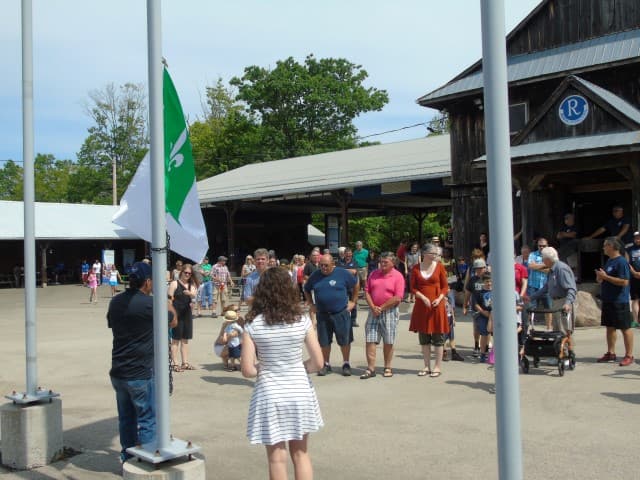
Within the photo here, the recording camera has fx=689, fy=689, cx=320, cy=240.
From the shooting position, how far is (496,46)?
2.70m

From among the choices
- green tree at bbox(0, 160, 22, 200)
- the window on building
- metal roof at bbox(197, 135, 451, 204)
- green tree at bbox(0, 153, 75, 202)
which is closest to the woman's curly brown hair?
the window on building

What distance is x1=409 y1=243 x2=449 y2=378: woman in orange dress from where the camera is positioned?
9.57 metres

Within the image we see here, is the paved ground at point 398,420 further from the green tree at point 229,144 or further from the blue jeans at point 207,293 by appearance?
the green tree at point 229,144

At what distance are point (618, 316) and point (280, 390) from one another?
6.66 meters

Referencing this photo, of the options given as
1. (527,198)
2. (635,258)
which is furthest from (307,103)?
(635,258)

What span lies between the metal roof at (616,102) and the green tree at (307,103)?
41.0 metres

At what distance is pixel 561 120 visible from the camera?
16.3 metres

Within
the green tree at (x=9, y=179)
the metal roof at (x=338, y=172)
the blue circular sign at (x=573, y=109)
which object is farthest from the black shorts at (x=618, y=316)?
the green tree at (x=9, y=179)

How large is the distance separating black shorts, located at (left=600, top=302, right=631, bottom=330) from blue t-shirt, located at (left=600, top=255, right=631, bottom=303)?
2.7 inches

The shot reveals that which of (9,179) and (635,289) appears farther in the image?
(9,179)

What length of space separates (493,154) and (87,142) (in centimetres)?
7375

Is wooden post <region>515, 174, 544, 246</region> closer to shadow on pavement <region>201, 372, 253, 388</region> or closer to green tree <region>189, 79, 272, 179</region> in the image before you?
shadow on pavement <region>201, 372, 253, 388</region>

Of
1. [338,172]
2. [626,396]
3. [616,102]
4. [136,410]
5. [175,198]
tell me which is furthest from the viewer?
[338,172]

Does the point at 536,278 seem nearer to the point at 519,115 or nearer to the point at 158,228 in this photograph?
the point at 519,115
